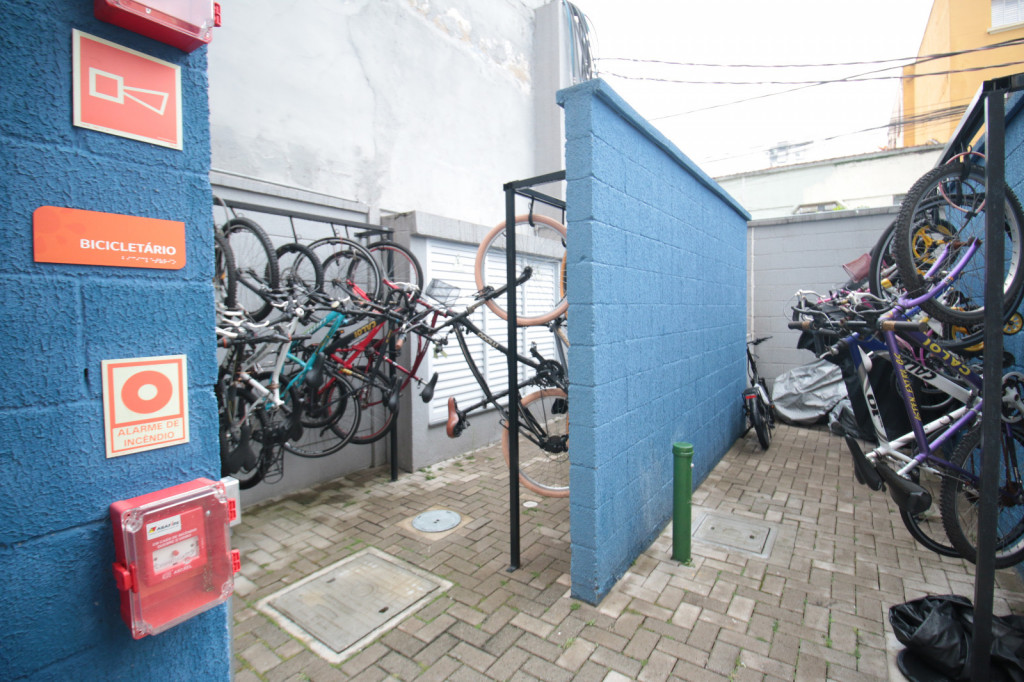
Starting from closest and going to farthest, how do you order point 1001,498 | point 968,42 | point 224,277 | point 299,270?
1. point 1001,498
2. point 224,277
3. point 299,270
4. point 968,42

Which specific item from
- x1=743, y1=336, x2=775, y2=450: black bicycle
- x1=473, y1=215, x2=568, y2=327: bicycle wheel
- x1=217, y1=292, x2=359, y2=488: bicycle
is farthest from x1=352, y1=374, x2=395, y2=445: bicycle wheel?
x1=743, y1=336, x2=775, y2=450: black bicycle

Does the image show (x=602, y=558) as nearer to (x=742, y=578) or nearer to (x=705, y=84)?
(x=742, y=578)

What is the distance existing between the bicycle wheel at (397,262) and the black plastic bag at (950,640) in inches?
158

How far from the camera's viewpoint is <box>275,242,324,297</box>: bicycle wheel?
3922mm

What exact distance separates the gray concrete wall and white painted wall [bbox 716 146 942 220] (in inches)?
333

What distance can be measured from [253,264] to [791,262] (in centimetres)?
697

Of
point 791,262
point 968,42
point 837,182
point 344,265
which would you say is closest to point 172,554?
point 344,265

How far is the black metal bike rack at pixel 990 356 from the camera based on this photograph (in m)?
1.73

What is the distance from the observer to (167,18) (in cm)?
116

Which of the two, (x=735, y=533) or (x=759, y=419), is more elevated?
(x=759, y=419)

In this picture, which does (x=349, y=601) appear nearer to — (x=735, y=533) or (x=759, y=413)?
(x=735, y=533)

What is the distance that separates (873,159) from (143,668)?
65.4 feet

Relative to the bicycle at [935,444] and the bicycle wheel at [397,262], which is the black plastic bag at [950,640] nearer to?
the bicycle at [935,444]

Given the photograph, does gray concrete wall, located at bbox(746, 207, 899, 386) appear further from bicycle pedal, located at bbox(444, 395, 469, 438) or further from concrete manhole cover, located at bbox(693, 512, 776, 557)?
bicycle pedal, located at bbox(444, 395, 469, 438)
